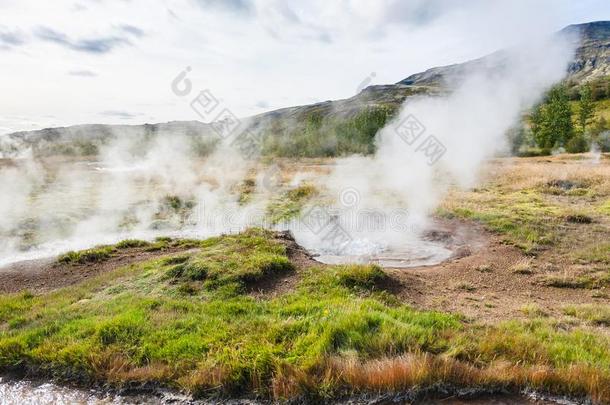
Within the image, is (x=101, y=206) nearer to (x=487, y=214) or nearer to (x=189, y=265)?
(x=189, y=265)

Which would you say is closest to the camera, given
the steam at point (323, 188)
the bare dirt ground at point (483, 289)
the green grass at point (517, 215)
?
the bare dirt ground at point (483, 289)

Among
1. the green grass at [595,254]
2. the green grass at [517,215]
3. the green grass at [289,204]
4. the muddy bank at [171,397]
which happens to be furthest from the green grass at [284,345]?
the green grass at [289,204]

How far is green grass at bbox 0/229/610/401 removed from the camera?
583cm

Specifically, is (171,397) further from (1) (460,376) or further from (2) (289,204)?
(2) (289,204)

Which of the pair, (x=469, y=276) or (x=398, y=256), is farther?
(x=398, y=256)

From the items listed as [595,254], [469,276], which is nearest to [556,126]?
[595,254]

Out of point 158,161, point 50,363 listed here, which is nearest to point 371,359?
point 50,363

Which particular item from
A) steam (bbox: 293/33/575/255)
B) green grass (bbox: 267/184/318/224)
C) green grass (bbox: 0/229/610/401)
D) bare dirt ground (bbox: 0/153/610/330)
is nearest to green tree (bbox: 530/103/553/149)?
steam (bbox: 293/33/575/255)

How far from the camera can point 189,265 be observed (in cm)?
1205

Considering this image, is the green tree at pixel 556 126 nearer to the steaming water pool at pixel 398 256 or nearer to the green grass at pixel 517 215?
the green grass at pixel 517 215

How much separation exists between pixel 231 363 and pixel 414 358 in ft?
9.60

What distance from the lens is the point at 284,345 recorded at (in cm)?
686

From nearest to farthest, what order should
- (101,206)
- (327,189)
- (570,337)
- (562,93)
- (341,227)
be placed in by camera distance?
(570,337), (341,227), (101,206), (327,189), (562,93)

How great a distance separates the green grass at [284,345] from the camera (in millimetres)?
5828
